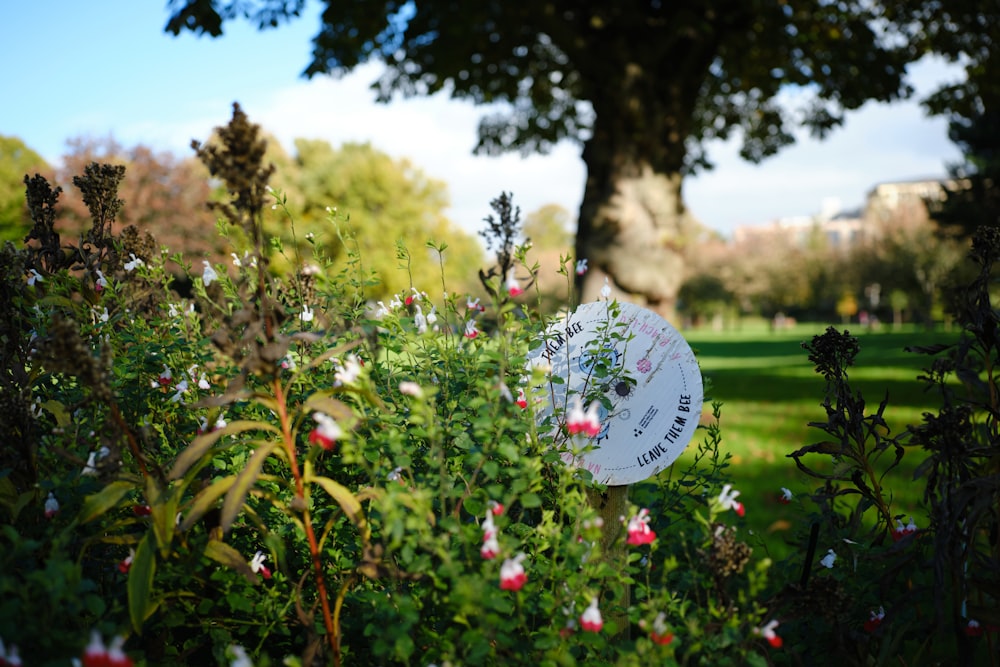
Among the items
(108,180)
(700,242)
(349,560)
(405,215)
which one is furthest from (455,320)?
(700,242)

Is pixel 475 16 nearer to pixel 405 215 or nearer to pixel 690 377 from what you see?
pixel 690 377

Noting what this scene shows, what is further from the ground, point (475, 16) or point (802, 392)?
point (475, 16)

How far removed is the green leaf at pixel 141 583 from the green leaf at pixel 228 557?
0.57 ft

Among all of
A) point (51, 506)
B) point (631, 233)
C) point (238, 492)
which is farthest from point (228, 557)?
point (631, 233)

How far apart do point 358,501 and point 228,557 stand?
355mm

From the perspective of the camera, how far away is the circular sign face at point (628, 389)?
2564 millimetres

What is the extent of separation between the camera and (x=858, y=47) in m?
8.90

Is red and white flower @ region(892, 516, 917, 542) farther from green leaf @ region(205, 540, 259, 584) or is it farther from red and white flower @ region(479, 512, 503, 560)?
green leaf @ region(205, 540, 259, 584)

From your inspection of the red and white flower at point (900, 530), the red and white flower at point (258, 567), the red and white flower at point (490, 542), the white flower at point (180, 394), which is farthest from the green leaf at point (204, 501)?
the red and white flower at point (900, 530)

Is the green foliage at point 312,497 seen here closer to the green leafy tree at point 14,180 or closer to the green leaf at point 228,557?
the green leaf at point 228,557

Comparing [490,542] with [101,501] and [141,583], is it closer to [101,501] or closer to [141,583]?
[141,583]

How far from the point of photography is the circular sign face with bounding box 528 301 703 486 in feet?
8.41

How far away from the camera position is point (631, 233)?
8.42m

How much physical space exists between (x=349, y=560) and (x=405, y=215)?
3842 centimetres
